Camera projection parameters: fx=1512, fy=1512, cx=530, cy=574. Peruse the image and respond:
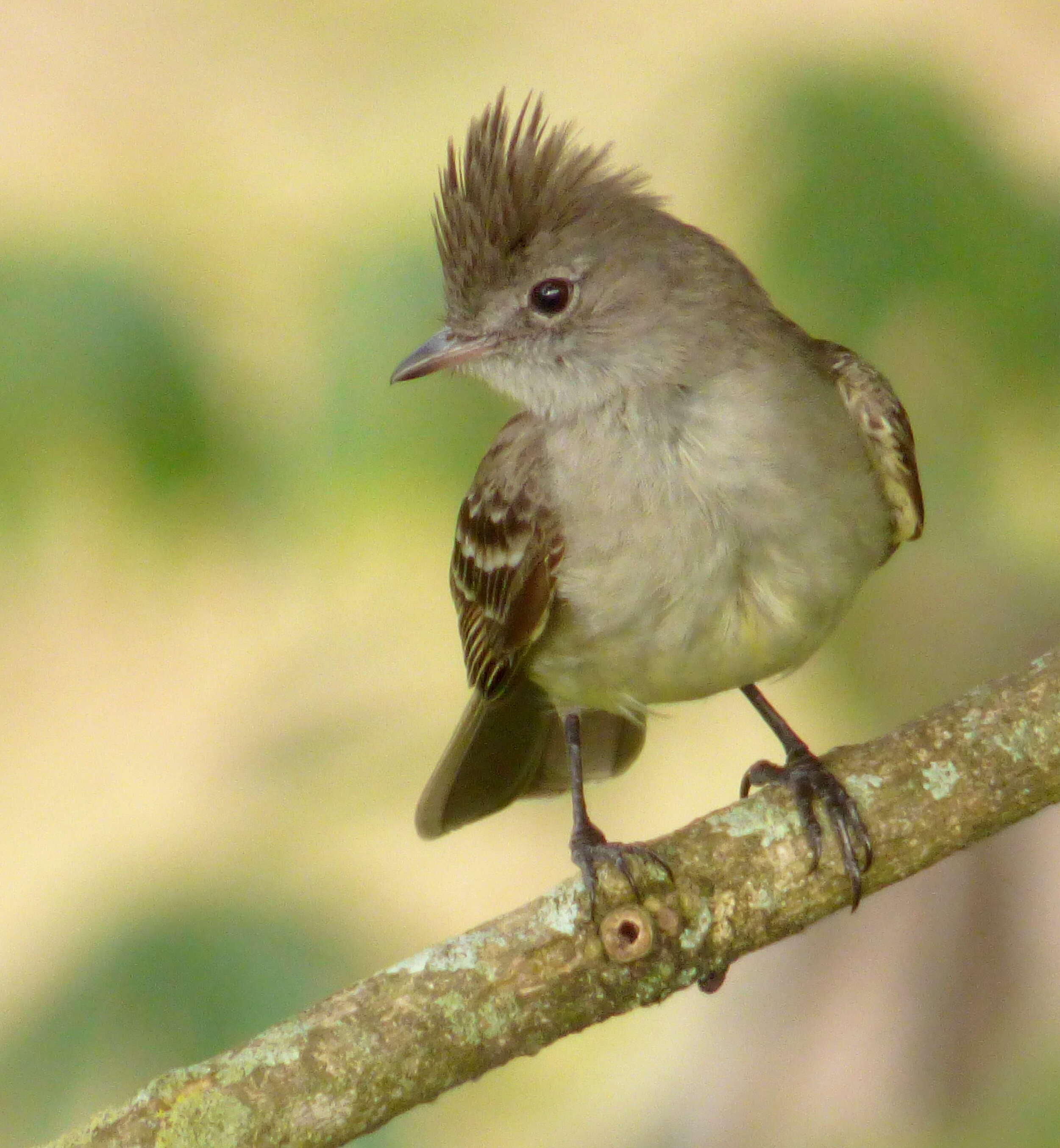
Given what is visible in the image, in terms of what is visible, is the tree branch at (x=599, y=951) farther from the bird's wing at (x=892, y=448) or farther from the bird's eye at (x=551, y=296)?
the bird's eye at (x=551, y=296)

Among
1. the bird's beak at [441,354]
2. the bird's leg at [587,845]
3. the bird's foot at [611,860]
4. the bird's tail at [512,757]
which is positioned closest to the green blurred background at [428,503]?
the bird's beak at [441,354]

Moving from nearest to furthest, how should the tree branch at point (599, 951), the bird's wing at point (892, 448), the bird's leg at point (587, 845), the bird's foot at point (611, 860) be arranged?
the tree branch at point (599, 951), the bird's foot at point (611, 860), the bird's leg at point (587, 845), the bird's wing at point (892, 448)

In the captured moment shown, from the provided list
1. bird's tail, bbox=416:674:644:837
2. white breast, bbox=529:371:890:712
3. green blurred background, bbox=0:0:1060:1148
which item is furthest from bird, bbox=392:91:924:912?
bird's tail, bbox=416:674:644:837

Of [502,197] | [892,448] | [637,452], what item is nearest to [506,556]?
[637,452]

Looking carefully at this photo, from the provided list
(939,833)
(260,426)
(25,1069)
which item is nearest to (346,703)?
(260,426)

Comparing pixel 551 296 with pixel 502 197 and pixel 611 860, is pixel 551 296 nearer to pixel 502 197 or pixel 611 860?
pixel 502 197

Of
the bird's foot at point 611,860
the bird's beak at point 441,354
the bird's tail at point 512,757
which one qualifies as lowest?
the bird's foot at point 611,860
